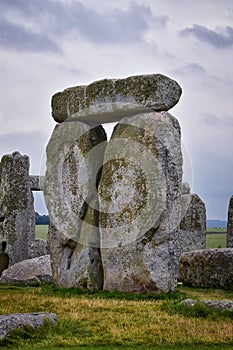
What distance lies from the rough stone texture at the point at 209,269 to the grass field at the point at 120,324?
3.06 m

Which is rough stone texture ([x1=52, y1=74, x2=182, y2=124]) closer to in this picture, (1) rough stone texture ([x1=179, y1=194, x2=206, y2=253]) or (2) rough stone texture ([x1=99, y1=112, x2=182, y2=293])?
(2) rough stone texture ([x1=99, y1=112, x2=182, y2=293])

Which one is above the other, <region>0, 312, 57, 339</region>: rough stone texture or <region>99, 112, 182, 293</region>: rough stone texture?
<region>99, 112, 182, 293</region>: rough stone texture

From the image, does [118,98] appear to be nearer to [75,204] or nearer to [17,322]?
[75,204]

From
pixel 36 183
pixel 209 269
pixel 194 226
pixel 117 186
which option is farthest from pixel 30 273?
pixel 194 226

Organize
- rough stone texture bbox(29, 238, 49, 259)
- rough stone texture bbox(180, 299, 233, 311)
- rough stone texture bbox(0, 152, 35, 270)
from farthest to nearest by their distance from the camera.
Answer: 1. rough stone texture bbox(29, 238, 49, 259)
2. rough stone texture bbox(0, 152, 35, 270)
3. rough stone texture bbox(180, 299, 233, 311)

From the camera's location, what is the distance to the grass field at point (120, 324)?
9.75 meters

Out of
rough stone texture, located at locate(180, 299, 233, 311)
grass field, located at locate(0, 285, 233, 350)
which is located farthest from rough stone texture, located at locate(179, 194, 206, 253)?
rough stone texture, located at locate(180, 299, 233, 311)

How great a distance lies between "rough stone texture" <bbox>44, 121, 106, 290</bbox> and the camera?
638 inches

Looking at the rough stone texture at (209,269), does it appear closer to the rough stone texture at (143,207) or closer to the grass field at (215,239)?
the rough stone texture at (143,207)

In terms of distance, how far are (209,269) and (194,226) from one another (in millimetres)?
8982

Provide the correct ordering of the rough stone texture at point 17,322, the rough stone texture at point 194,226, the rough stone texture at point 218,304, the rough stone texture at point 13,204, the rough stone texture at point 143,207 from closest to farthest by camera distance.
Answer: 1. the rough stone texture at point 17,322
2. the rough stone texture at point 218,304
3. the rough stone texture at point 143,207
4. the rough stone texture at point 13,204
5. the rough stone texture at point 194,226

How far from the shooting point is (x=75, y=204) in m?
16.6

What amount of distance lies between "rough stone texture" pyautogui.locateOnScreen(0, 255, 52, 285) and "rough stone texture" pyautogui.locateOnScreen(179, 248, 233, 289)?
3447mm

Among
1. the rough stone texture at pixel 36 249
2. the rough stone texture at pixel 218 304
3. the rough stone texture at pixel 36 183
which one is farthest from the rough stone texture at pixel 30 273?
the rough stone texture at pixel 218 304
